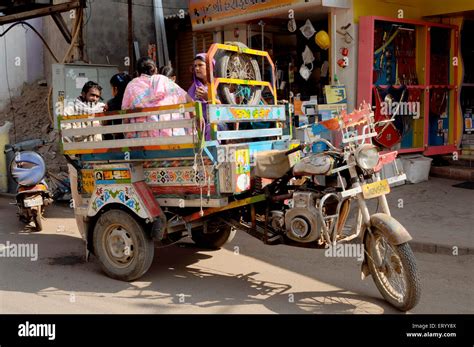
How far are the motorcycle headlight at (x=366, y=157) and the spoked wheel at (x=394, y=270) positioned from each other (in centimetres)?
51

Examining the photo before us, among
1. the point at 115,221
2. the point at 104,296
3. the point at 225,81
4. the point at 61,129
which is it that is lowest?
the point at 104,296

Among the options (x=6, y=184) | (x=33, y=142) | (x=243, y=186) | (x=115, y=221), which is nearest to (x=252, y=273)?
(x=243, y=186)

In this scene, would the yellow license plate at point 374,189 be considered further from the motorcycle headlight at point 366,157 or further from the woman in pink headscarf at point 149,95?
the woman in pink headscarf at point 149,95

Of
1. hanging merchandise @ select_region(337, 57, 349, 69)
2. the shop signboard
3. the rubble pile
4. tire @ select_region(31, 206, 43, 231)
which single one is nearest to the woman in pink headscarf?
tire @ select_region(31, 206, 43, 231)

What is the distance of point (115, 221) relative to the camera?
17.1ft

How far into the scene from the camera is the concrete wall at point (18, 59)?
13.6 meters

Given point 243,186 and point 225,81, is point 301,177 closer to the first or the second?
point 243,186

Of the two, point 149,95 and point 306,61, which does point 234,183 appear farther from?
point 306,61

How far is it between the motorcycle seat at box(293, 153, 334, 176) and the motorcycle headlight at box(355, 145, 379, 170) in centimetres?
24

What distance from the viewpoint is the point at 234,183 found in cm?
461

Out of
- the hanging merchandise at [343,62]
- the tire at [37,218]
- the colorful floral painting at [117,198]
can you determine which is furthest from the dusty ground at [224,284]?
the hanging merchandise at [343,62]

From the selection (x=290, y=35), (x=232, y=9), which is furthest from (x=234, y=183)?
(x=290, y=35)

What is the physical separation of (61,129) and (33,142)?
3.19 metres

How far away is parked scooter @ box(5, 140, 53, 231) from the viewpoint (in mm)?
7365
